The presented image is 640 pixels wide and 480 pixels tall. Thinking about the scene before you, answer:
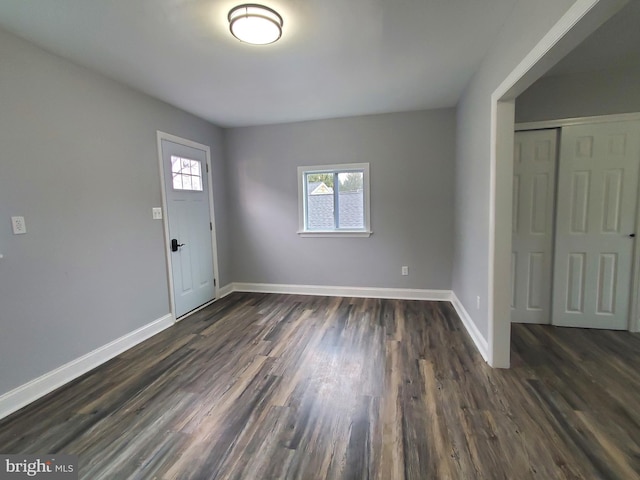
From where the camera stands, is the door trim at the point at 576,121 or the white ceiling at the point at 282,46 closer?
the white ceiling at the point at 282,46

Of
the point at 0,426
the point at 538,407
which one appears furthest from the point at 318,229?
the point at 0,426

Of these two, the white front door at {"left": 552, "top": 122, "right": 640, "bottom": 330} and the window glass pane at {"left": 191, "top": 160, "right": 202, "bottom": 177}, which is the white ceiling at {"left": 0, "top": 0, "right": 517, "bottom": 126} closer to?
the window glass pane at {"left": 191, "top": 160, "right": 202, "bottom": 177}

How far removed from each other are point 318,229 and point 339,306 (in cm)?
120

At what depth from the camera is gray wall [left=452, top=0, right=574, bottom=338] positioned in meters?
1.64

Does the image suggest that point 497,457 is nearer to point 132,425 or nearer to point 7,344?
point 132,425

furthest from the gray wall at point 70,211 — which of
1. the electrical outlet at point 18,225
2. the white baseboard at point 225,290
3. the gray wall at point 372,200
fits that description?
the gray wall at point 372,200

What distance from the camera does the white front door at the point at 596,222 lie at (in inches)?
106

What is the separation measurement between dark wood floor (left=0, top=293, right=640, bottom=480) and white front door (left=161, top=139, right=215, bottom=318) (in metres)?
0.84

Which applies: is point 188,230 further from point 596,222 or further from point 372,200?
point 596,222

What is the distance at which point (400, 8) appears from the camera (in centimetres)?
181

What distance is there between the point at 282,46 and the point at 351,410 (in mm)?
2675

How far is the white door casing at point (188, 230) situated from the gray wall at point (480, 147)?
3.28 metres

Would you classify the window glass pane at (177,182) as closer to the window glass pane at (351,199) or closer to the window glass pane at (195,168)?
the window glass pane at (195,168)

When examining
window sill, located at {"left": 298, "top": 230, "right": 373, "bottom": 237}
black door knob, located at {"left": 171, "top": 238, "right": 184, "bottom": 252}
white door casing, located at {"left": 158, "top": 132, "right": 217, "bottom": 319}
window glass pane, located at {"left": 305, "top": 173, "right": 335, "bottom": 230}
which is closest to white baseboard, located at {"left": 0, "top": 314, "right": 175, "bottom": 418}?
white door casing, located at {"left": 158, "top": 132, "right": 217, "bottom": 319}
